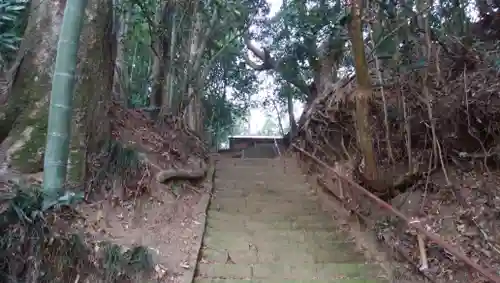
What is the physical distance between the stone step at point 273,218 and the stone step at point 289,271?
112 centimetres

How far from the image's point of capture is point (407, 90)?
6.14 metres

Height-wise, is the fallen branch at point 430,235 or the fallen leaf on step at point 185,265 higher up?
the fallen branch at point 430,235

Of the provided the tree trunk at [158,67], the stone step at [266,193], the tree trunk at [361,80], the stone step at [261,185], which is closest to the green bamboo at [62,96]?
the tree trunk at [361,80]

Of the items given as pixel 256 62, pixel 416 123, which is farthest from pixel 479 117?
pixel 256 62

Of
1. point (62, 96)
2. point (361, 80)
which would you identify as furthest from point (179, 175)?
point (62, 96)

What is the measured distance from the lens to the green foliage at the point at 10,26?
5664mm

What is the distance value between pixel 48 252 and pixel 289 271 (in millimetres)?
2154

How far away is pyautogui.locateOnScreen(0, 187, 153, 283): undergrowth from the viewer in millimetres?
2932

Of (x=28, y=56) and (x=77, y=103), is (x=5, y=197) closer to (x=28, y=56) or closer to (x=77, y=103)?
(x=77, y=103)

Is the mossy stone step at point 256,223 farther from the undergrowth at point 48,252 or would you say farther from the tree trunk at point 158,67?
the tree trunk at point 158,67

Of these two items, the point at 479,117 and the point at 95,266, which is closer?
the point at 95,266

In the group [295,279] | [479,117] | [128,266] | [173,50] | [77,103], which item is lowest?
[295,279]

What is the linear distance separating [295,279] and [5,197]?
2472 mm

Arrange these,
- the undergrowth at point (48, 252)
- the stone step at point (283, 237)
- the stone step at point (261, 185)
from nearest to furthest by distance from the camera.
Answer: the undergrowth at point (48, 252) → the stone step at point (283, 237) → the stone step at point (261, 185)
